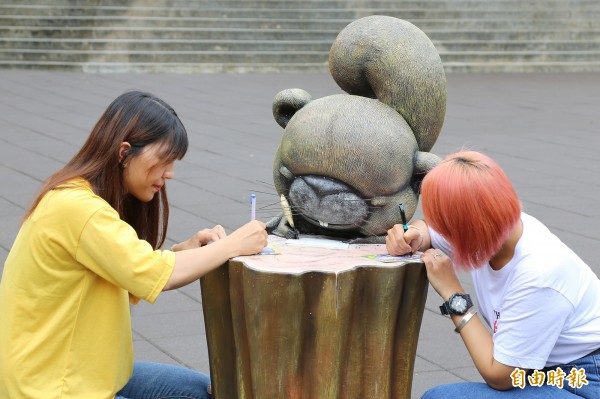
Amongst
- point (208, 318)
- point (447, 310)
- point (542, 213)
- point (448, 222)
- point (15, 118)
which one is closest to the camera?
point (448, 222)

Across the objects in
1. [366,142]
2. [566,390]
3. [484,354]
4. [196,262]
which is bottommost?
[566,390]

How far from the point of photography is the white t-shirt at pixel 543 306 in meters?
2.86

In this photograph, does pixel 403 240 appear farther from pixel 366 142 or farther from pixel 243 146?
pixel 243 146

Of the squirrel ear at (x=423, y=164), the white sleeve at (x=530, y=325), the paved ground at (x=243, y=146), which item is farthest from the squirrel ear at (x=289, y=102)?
the white sleeve at (x=530, y=325)

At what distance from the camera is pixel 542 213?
7070 mm

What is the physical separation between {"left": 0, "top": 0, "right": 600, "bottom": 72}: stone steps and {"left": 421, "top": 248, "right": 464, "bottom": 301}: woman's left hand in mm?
11696

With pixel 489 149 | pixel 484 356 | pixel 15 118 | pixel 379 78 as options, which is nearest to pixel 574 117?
pixel 489 149

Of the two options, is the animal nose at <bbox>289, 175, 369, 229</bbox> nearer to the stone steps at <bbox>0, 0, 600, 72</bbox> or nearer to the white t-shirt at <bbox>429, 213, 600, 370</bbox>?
the white t-shirt at <bbox>429, 213, 600, 370</bbox>

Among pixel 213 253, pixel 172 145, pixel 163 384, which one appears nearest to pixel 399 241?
pixel 213 253

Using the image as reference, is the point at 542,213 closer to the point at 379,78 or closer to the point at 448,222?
the point at 379,78

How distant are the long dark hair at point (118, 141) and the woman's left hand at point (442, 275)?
827 millimetres

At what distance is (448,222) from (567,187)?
5.36 metres

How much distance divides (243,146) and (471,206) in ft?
21.9

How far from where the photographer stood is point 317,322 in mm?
3078
